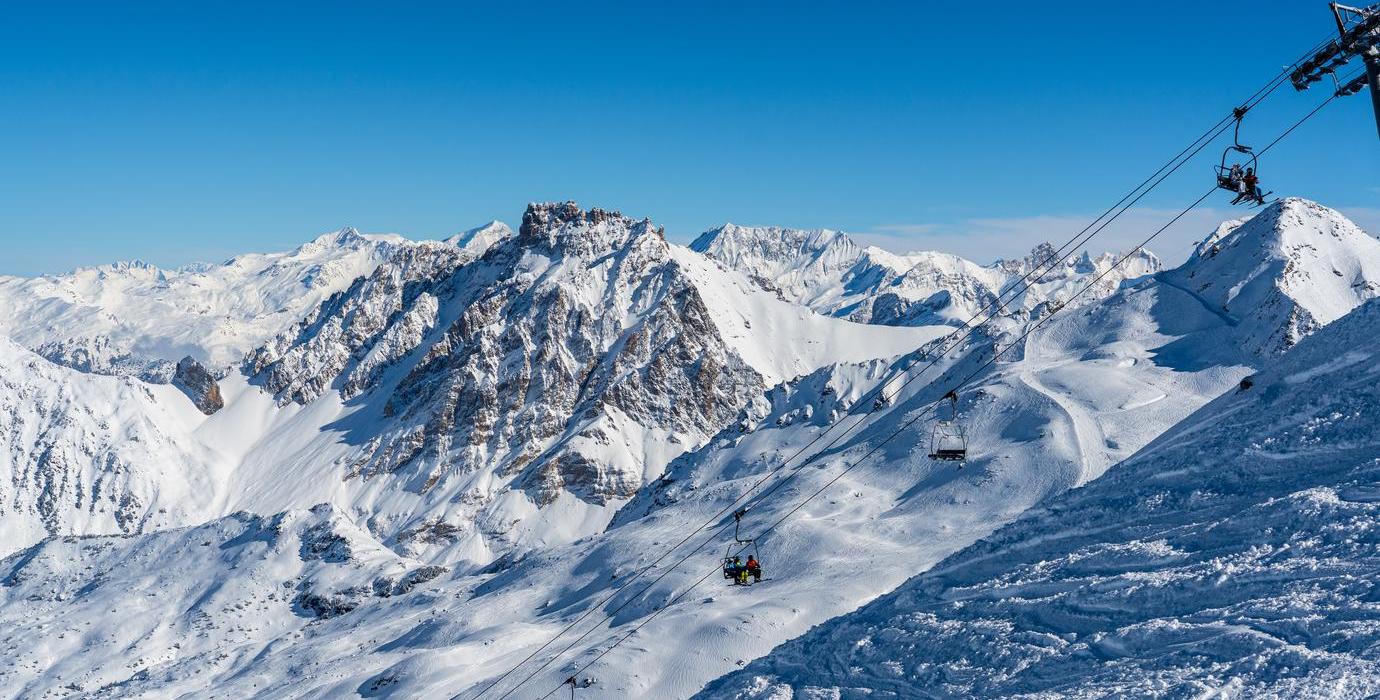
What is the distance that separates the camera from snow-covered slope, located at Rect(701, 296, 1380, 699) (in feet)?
65.9

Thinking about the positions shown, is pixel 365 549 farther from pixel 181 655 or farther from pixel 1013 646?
pixel 1013 646

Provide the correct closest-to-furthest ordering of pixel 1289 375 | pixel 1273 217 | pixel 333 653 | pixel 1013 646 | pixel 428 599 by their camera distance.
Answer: pixel 1013 646 < pixel 1289 375 < pixel 333 653 < pixel 428 599 < pixel 1273 217

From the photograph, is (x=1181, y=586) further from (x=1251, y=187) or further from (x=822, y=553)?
(x=822, y=553)

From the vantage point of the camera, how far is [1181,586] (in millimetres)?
23656

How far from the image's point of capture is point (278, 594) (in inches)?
5276

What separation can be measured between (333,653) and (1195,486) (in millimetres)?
91865

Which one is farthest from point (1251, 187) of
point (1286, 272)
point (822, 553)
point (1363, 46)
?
point (1286, 272)

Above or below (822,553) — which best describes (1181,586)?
above

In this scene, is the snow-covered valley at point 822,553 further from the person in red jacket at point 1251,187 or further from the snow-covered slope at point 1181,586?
the person in red jacket at point 1251,187

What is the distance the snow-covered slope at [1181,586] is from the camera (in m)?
20.1

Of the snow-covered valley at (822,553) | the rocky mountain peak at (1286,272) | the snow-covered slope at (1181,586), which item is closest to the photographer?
the snow-covered slope at (1181,586)

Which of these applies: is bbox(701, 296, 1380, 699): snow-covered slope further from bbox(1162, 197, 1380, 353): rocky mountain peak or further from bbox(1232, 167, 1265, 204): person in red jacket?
bbox(1162, 197, 1380, 353): rocky mountain peak

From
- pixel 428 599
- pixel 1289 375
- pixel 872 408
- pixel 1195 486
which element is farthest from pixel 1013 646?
pixel 872 408

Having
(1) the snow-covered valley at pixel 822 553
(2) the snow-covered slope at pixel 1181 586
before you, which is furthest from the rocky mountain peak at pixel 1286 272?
(2) the snow-covered slope at pixel 1181 586
